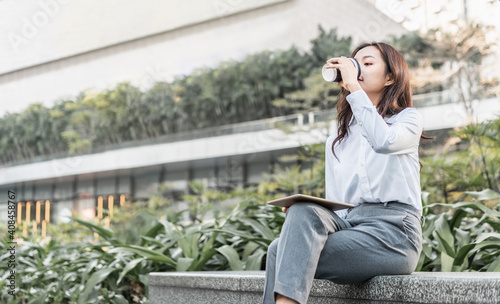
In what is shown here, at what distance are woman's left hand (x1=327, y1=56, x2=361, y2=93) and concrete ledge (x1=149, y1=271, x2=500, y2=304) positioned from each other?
56cm

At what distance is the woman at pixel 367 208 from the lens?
1377 mm

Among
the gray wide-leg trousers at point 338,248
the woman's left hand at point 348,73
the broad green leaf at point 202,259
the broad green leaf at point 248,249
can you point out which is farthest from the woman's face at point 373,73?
the broad green leaf at point 202,259

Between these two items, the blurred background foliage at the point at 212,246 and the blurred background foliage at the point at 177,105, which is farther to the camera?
the blurred background foliage at the point at 177,105

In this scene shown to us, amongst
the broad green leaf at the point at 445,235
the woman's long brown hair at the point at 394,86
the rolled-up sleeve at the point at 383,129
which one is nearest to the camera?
the rolled-up sleeve at the point at 383,129

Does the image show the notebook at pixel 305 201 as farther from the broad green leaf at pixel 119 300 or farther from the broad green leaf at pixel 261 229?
the broad green leaf at pixel 119 300

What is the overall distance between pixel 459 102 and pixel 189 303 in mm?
11566

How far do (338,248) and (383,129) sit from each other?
36cm

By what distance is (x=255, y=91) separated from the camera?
15.4m

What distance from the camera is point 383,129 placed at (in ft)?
4.79

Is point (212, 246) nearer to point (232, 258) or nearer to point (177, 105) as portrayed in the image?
point (232, 258)

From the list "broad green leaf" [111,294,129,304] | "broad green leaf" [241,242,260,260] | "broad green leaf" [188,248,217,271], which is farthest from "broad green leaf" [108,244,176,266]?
"broad green leaf" [241,242,260,260]

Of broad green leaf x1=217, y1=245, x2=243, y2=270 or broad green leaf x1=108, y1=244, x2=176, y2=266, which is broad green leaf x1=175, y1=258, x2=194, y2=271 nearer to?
broad green leaf x1=108, y1=244, x2=176, y2=266

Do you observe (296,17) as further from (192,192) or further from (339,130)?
(339,130)

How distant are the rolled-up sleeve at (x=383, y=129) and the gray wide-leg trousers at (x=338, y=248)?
0.64ft
